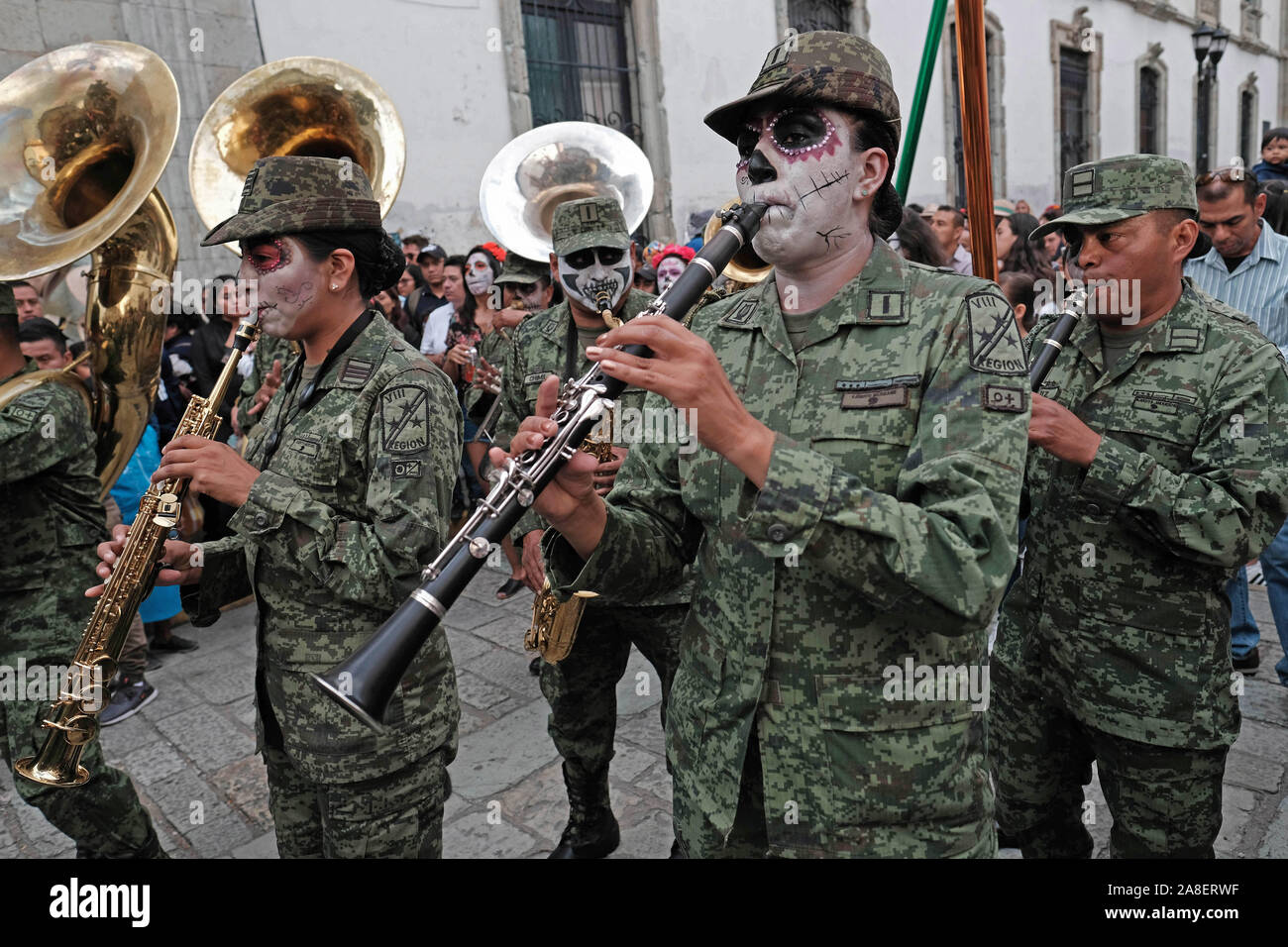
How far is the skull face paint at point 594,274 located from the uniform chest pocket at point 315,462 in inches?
69.3

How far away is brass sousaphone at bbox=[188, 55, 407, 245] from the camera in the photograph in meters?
3.89

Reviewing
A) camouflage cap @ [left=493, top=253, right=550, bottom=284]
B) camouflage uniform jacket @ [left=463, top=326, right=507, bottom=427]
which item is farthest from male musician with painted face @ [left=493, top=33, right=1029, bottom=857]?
camouflage cap @ [left=493, top=253, right=550, bottom=284]

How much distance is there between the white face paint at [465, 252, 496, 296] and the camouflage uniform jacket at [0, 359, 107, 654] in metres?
4.03

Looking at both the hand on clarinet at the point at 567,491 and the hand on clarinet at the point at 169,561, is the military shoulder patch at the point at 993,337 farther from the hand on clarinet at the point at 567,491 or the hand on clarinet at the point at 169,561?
the hand on clarinet at the point at 169,561

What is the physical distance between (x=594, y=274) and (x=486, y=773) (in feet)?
8.05

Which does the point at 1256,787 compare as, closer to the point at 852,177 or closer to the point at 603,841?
the point at 603,841

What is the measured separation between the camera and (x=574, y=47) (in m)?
11.9

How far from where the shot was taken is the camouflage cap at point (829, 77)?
5.44 ft

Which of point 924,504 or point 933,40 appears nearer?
point 924,504

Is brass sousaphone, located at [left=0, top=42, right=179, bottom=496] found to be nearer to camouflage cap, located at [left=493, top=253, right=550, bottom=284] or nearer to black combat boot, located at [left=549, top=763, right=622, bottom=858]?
black combat boot, located at [left=549, top=763, right=622, bottom=858]

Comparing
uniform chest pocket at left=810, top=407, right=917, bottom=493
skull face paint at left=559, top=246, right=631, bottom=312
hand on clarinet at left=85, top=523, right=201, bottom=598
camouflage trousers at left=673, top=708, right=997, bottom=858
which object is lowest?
camouflage trousers at left=673, top=708, right=997, bottom=858

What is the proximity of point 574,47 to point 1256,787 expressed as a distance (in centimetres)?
1175

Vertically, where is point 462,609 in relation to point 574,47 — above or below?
below
